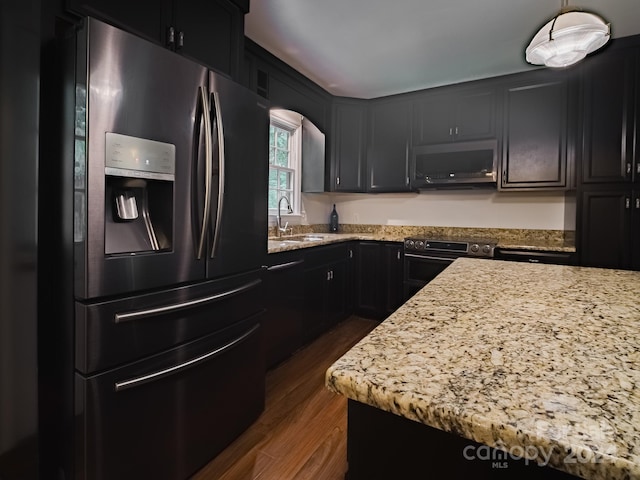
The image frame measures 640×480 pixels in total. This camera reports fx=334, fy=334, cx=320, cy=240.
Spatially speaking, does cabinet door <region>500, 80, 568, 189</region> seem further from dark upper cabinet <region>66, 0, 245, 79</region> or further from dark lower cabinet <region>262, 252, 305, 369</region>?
dark upper cabinet <region>66, 0, 245, 79</region>

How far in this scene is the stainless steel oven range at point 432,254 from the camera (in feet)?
9.74

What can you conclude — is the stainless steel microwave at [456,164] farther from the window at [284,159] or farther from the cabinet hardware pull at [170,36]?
the cabinet hardware pull at [170,36]

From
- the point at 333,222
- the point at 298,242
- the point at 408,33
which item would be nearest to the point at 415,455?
the point at 298,242

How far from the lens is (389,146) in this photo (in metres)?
3.71

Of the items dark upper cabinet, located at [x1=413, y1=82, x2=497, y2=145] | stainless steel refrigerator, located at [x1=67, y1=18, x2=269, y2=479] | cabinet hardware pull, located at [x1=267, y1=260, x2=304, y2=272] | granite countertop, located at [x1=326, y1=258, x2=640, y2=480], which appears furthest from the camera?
dark upper cabinet, located at [x1=413, y1=82, x2=497, y2=145]

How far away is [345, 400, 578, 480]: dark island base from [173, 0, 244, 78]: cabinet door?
1.74 meters

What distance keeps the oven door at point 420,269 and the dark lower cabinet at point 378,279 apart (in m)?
0.11

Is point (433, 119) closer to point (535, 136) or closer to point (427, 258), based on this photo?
point (535, 136)

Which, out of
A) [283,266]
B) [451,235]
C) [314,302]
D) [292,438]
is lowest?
[292,438]

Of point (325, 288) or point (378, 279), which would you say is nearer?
point (325, 288)

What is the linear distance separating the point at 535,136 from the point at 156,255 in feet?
10.6

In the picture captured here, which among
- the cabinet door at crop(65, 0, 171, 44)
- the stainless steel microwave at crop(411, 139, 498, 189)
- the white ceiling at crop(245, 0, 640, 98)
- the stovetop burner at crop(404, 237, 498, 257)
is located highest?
the white ceiling at crop(245, 0, 640, 98)

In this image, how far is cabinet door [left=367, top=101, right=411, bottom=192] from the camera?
3633 mm

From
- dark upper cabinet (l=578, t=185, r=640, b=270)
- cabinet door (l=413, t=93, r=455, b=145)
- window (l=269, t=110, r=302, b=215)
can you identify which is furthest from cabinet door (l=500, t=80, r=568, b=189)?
window (l=269, t=110, r=302, b=215)
